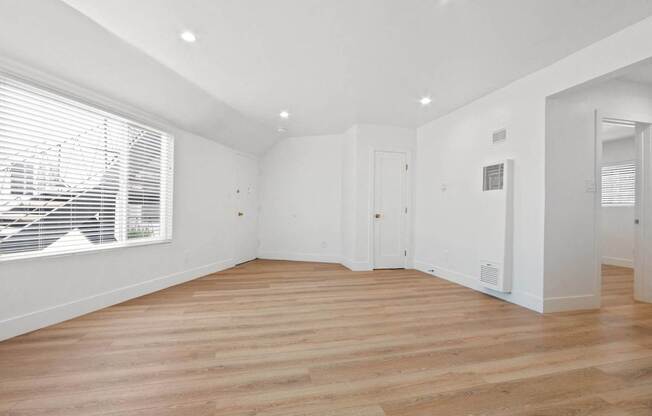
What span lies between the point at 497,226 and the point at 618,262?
4743mm

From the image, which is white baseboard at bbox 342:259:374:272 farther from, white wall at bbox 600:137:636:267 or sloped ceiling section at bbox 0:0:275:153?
white wall at bbox 600:137:636:267

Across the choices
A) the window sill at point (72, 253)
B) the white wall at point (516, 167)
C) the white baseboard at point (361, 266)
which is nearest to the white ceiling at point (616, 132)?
the white wall at point (516, 167)

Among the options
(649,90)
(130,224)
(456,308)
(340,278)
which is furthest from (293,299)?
(649,90)

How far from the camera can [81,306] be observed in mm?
2836

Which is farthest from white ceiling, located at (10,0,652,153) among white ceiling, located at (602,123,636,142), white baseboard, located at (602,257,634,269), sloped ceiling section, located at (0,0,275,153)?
white baseboard, located at (602,257,634,269)

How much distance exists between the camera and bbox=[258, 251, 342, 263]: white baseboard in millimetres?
5973

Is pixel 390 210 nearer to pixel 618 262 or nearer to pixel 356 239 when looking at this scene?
pixel 356 239

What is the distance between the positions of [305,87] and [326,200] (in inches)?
111

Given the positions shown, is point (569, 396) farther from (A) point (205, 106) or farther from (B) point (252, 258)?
(B) point (252, 258)

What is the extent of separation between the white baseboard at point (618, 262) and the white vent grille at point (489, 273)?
4.59m

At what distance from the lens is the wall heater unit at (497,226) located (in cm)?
341

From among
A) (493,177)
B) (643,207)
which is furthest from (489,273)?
(643,207)

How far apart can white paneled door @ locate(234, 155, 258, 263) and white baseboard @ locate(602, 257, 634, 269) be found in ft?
25.9

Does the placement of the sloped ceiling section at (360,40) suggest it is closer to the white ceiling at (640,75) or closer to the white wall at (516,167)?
the white wall at (516,167)
